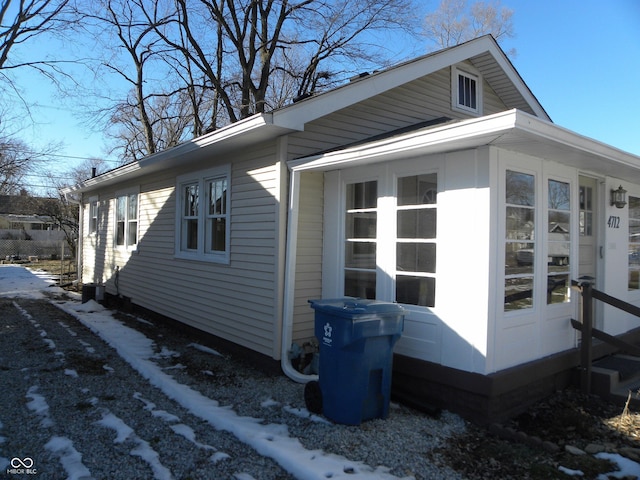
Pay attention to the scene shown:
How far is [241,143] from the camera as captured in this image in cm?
598

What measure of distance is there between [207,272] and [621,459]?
551cm

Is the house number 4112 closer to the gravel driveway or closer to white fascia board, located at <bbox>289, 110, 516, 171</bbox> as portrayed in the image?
white fascia board, located at <bbox>289, 110, 516, 171</bbox>

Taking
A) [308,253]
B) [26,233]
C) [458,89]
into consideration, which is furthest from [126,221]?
[26,233]

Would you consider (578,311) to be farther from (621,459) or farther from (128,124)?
(128,124)

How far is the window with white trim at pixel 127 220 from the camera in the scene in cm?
1002

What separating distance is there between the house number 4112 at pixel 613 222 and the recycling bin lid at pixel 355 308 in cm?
356

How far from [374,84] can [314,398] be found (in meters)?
4.06

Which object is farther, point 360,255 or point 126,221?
point 126,221

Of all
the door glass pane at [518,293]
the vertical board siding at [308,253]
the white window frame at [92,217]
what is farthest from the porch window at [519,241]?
the white window frame at [92,217]

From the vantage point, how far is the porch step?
15.3 ft

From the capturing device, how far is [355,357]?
12.5ft

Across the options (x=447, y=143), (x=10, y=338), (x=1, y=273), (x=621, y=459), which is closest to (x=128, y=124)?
(x=1, y=273)

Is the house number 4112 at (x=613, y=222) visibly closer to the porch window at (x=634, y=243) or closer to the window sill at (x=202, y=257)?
the porch window at (x=634, y=243)

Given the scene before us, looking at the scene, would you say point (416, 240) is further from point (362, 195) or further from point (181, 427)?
point (181, 427)
